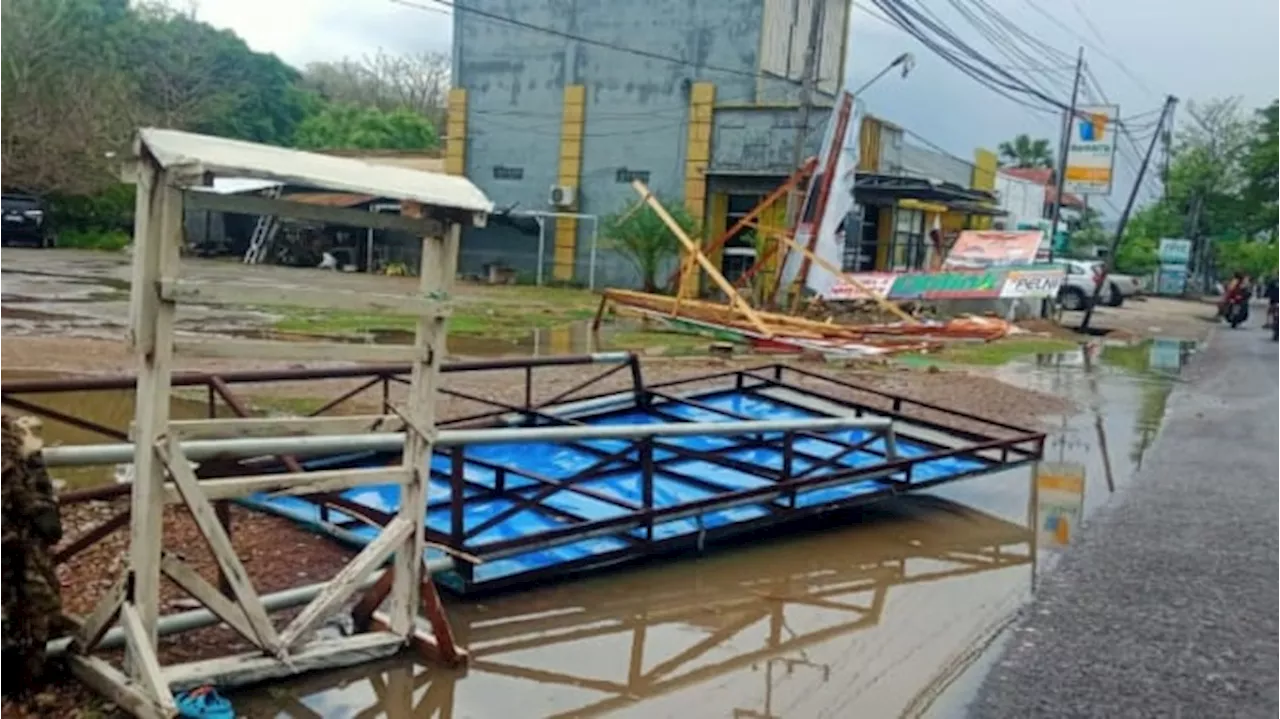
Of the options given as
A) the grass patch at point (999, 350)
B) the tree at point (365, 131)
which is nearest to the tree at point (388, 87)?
the tree at point (365, 131)

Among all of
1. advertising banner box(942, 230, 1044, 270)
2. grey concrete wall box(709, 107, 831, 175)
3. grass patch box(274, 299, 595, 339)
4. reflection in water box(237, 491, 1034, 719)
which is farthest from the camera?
grey concrete wall box(709, 107, 831, 175)

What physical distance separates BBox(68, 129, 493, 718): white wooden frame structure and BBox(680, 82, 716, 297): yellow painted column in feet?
89.1

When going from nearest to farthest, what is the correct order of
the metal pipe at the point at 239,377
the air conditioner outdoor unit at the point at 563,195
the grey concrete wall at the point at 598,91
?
the metal pipe at the point at 239,377 < the grey concrete wall at the point at 598,91 < the air conditioner outdoor unit at the point at 563,195

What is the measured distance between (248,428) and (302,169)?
94 cm

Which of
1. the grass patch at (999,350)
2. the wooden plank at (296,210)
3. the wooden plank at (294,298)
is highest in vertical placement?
the wooden plank at (296,210)

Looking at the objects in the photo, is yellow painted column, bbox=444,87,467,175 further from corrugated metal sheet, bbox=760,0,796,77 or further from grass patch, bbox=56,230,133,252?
grass patch, bbox=56,230,133,252

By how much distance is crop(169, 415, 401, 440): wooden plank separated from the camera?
13.1 feet

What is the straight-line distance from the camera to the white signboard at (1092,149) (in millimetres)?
33438

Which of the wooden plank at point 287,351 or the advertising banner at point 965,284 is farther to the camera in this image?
the advertising banner at point 965,284

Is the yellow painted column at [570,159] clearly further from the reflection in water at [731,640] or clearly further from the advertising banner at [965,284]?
the reflection in water at [731,640]

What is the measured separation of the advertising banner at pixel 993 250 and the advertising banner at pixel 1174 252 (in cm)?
3232

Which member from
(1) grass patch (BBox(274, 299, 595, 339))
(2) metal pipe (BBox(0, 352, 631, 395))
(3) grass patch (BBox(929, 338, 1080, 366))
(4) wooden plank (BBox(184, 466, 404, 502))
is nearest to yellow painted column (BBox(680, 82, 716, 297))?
(1) grass patch (BBox(274, 299, 595, 339))

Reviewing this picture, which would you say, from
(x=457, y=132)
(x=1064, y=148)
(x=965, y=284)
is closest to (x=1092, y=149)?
(x=1064, y=148)

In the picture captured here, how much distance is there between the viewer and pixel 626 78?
3297 centimetres
